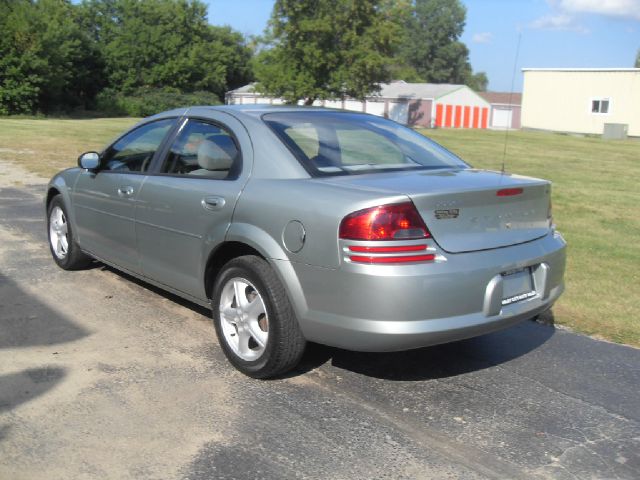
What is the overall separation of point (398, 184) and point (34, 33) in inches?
1834

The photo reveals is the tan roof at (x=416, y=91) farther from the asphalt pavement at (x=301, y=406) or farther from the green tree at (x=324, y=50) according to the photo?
the asphalt pavement at (x=301, y=406)

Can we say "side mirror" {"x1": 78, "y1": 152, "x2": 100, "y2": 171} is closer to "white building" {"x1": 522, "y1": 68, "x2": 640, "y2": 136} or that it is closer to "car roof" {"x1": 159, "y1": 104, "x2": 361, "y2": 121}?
"car roof" {"x1": 159, "y1": 104, "x2": 361, "y2": 121}

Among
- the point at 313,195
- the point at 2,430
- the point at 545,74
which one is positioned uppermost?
the point at 545,74

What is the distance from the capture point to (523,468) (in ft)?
10.1

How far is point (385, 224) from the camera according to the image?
340 centimetres

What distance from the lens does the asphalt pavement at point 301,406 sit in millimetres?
3094

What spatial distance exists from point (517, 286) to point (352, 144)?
1.65m

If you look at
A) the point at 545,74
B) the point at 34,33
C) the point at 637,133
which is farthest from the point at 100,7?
the point at 637,133

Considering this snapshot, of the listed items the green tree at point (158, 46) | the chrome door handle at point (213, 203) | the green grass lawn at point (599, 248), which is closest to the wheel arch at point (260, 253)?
the chrome door handle at point (213, 203)

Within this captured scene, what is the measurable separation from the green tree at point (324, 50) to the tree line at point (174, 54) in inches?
2.8

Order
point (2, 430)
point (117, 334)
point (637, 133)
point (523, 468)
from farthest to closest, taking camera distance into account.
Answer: point (637, 133) < point (117, 334) < point (2, 430) < point (523, 468)

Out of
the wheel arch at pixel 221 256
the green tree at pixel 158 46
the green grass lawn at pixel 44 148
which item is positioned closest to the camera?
the wheel arch at pixel 221 256

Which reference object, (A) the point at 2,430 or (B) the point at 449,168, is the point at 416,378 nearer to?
(B) the point at 449,168

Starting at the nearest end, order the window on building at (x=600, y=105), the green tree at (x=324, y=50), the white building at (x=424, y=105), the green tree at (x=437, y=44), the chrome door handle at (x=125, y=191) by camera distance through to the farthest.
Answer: the chrome door handle at (x=125, y=191), the green tree at (x=324, y=50), the window on building at (x=600, y=105), the white building at (x=424, y=105), the green tree at (x=437, y=44)
